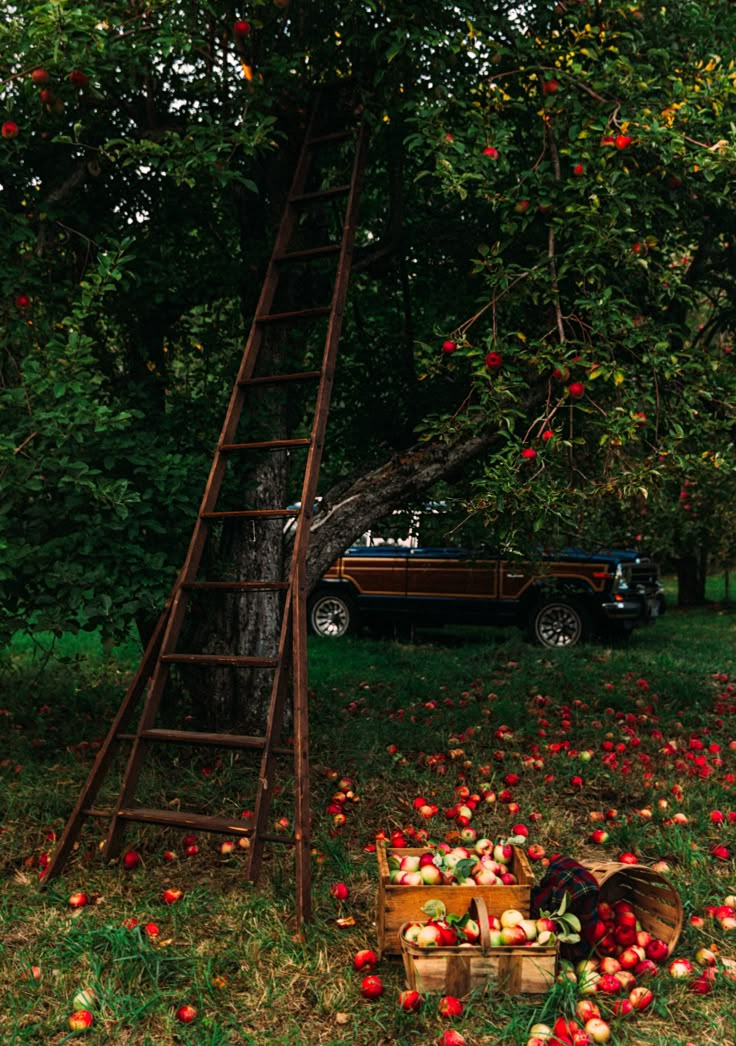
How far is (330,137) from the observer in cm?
557

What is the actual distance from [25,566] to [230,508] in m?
1.46

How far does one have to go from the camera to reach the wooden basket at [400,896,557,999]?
133 inches

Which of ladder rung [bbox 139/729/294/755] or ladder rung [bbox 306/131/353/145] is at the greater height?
ladder rung [bbox 306/131/353/145]

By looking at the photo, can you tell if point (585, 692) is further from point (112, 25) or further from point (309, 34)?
point (112, 25)

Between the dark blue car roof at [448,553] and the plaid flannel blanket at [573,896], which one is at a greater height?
the dark blue car roof at [448,553]

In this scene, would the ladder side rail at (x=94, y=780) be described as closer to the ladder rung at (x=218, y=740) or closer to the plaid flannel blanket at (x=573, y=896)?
the ladder rung at (x=218, y=740)

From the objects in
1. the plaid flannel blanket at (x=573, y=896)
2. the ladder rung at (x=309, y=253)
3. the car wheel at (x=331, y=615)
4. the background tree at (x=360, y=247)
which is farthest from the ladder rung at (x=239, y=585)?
the car wheel at (x=331, y=615)

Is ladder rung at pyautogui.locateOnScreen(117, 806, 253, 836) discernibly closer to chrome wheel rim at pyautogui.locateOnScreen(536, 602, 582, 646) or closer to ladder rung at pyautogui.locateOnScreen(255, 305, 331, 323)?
ladder rung at pyautogui.locateOnScreen(255, 305, 331, 323)

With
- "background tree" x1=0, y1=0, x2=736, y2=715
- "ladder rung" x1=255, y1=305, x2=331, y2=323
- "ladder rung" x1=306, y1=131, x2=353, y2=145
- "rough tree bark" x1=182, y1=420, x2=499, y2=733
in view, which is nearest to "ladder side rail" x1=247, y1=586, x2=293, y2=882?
"background tree" x1=0, y1=0, x2=736, y2=715

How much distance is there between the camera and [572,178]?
5.36 meters

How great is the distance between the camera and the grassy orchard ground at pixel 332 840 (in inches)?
132

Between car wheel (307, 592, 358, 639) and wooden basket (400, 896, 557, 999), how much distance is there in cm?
972

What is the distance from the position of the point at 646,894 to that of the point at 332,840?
1568 mm

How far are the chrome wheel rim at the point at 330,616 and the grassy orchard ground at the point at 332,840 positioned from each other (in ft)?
11.0
